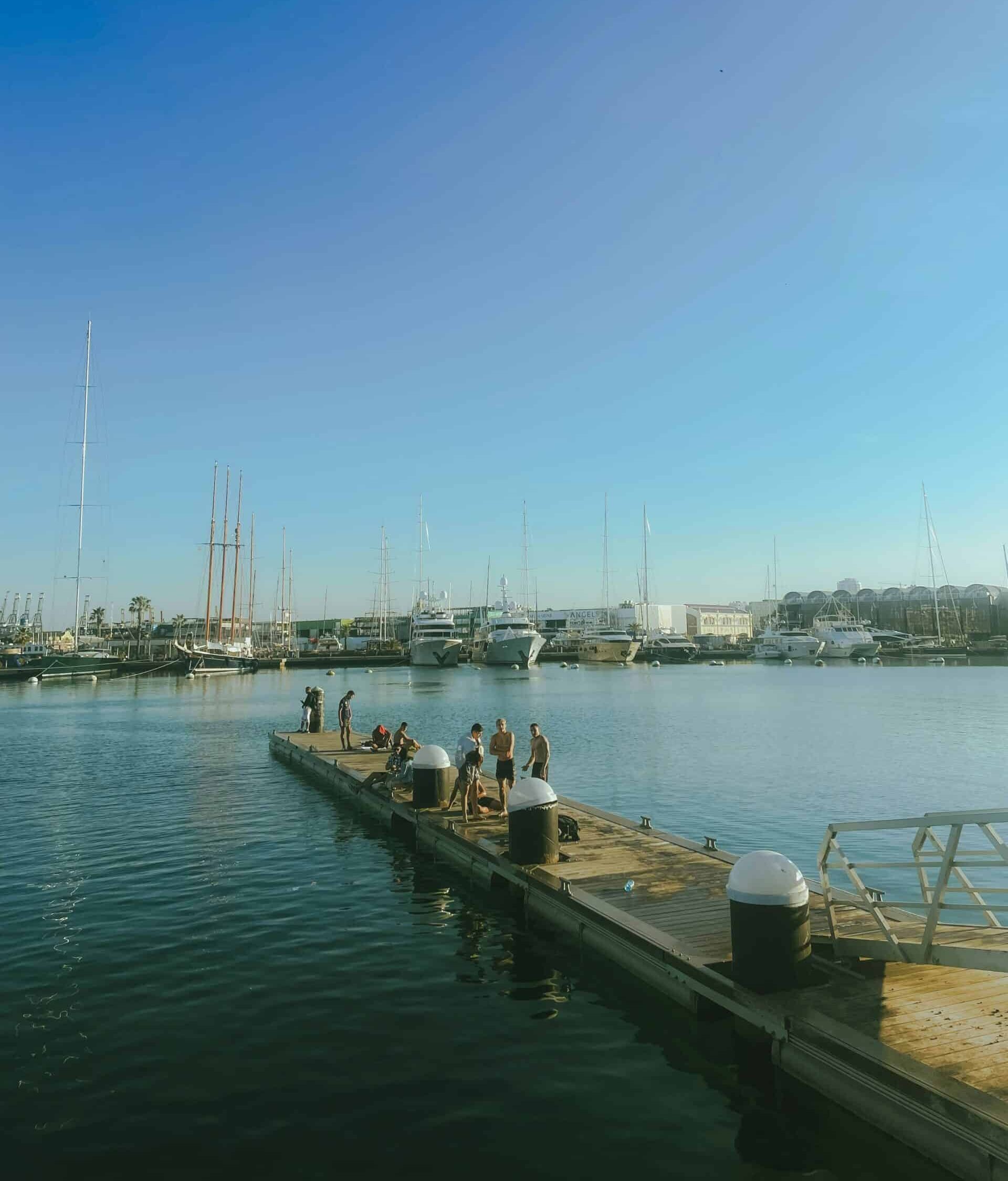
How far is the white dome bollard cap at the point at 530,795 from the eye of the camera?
13141 millimetres

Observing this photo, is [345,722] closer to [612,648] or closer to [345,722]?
[345,722]

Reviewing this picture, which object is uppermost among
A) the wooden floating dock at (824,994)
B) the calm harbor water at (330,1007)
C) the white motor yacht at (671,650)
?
the white motor yacht at (671,650)

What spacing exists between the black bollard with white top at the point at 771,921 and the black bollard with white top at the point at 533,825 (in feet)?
17.4

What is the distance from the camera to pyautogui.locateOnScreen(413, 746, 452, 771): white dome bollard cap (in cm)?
1875

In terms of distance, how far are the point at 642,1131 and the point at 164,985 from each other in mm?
6258

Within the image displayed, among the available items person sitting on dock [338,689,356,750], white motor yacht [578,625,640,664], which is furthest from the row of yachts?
person sitting on dock [338,689,356,750]

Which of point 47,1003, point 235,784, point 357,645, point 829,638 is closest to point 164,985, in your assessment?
point 47,1003

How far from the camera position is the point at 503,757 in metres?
17.6

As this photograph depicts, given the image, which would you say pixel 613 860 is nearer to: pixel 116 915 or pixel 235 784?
pixel 116 915

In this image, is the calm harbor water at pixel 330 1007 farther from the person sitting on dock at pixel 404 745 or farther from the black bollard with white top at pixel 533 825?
the person sitting on dock at pixel 404 745

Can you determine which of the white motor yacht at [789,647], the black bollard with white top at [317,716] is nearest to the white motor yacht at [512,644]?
the white motor yacht at [789,647]

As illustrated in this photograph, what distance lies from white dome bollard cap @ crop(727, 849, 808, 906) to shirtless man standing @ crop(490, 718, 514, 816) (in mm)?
9427

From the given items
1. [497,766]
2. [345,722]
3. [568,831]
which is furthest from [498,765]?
[345,722]

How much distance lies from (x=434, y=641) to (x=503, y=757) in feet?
330
